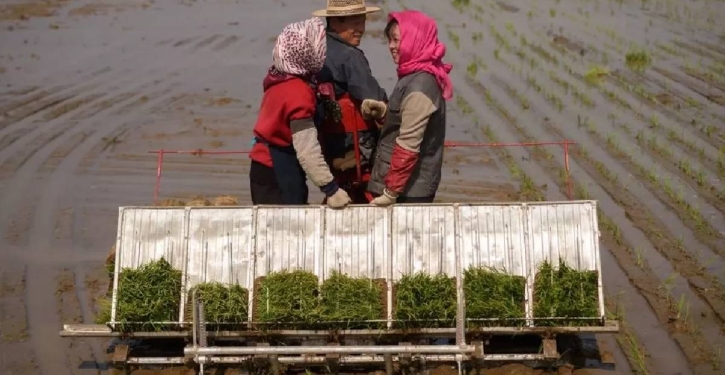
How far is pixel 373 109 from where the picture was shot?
244 inches

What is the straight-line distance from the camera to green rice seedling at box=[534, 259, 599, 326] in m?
5.89

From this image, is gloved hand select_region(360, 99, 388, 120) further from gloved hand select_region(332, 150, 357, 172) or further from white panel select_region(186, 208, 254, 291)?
white panel select_region(186, 208, 254, 291)

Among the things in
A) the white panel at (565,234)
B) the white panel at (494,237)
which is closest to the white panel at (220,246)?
the white panel at (494,237)

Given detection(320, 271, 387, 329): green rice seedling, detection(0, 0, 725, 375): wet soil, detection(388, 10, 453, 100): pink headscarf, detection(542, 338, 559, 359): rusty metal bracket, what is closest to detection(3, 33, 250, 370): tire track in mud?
detection(0, 0, 725, 375): wet soil

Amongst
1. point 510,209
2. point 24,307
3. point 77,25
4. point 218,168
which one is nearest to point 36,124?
point 218,168

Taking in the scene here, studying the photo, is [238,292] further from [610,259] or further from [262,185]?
[610,259]

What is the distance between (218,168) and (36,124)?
9.83ft

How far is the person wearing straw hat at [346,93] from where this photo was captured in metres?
6.25

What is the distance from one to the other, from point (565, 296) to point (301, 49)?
204 cm

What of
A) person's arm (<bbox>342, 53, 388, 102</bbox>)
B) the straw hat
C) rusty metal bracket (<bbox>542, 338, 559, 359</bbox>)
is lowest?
rusty metal bracket (<bbox>542, 338, 559, 359</bbox>)

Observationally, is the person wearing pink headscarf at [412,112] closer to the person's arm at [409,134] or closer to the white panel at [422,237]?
the person's arm at [409,134]

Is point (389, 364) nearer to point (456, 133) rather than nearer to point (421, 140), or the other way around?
point (421, 140)

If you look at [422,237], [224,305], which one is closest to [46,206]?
[224,305]

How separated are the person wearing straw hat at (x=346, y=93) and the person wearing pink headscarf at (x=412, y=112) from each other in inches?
4.9
